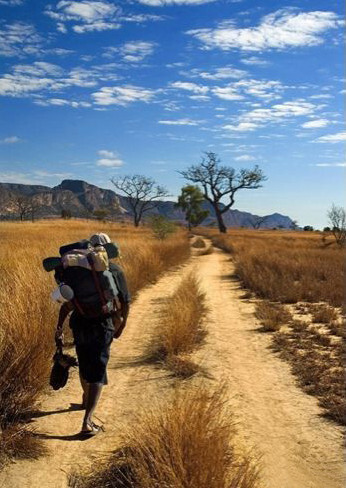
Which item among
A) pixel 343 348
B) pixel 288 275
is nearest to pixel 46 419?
pixel 343 348

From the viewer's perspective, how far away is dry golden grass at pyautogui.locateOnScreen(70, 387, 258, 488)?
3.33 metres

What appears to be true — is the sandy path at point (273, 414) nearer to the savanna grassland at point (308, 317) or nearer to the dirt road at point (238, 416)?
the dirt road at point (238, 416)

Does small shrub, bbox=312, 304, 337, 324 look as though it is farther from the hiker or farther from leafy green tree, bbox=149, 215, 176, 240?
leafy green tree, bbox=149, 215, 176, 240

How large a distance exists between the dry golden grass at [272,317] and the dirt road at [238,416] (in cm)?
33

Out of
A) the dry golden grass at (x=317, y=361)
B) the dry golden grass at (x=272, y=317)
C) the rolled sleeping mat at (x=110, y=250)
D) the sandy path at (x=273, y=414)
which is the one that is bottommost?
the sandy path at (x=273, y=414)

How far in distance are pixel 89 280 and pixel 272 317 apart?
6.09 m

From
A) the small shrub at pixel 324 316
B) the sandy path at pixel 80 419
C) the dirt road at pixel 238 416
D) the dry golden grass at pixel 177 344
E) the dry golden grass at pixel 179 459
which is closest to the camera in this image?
the dry golden grass at pixel 179 459

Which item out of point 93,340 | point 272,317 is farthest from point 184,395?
point 272,317

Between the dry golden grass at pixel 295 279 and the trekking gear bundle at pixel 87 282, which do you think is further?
the dry golden grass at pixel 295 279

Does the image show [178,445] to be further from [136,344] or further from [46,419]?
[136,344]

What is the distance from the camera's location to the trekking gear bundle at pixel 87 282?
434 cm

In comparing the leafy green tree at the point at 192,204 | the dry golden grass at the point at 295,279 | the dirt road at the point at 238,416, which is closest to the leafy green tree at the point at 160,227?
the dry golden grass at the point at 295,279

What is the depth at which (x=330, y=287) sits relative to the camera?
42.1 ft

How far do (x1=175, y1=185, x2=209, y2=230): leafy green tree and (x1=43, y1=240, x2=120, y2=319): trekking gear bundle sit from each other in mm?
79362
